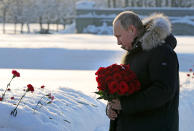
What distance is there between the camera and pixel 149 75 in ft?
8.43

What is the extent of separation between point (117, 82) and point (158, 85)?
245mm

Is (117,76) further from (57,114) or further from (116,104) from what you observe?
(57,114)

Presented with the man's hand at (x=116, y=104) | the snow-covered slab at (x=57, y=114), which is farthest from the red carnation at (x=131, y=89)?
the snow-covered slab at (x=57, y=114)

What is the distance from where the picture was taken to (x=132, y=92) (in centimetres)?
256

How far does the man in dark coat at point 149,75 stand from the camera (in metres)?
2.49

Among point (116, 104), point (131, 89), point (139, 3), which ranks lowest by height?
point (139, 3)

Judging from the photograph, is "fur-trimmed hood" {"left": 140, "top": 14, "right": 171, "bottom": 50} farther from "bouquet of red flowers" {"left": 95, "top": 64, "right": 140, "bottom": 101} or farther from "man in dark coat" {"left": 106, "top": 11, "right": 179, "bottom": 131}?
"bouquet of red flowers" {"left": 95, "top": 64, "right": 140, "bottom": 101}

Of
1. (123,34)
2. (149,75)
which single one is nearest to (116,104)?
(149,75)

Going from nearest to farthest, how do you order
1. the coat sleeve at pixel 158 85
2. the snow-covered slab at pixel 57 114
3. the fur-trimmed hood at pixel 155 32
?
the coat sleeve at pixel 158 85
the fur-trimmed hood at pixel 155 32
the snow-covered slab at pixel 57 114

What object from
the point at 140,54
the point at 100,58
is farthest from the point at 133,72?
the point at 100,58

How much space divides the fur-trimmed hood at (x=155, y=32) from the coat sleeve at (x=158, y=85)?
0.08 metres

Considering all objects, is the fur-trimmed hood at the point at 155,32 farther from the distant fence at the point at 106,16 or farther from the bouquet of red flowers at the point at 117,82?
the distant fence at the point at 106,16

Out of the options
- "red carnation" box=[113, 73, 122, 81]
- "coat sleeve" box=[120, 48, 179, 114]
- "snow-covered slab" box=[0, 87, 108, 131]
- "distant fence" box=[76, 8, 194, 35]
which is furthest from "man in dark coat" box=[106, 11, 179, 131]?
"distant fence" box=[76, 8, 194, 35]

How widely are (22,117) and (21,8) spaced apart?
57.6 metres
